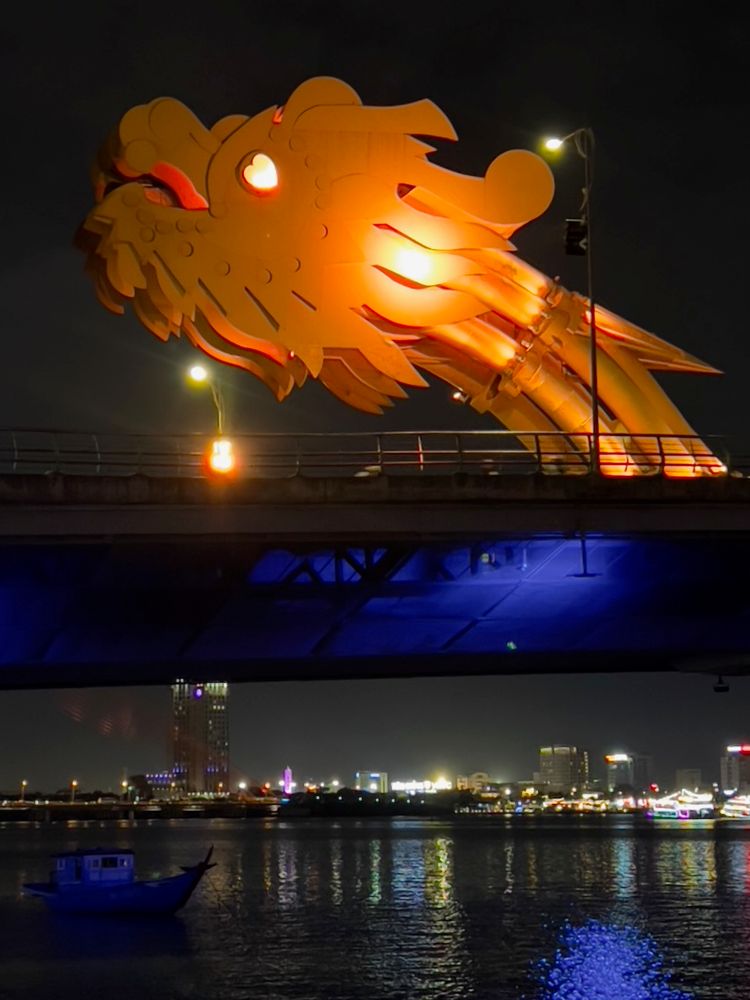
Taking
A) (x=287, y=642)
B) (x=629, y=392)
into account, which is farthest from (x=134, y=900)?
(x=629, y=392)

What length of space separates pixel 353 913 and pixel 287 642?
17.8 metres

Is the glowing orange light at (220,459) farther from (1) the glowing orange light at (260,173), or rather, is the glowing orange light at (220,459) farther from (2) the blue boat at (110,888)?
(2) the blue boat at (110,888)

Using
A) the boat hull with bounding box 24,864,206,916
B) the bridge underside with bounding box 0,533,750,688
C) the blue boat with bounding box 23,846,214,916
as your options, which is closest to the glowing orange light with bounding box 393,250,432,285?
the bridge underside with bounding box 0,533,750,688

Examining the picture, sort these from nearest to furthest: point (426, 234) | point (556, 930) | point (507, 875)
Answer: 1. point (556, 930)
2. point (426, 234)
3. point (507, 875)

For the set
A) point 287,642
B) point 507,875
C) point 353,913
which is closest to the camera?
point 287,642

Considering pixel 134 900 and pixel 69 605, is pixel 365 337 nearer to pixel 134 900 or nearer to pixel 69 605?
pixel 69 605

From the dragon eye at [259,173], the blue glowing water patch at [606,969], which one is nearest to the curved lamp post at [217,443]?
the dragon eye at [259,173]

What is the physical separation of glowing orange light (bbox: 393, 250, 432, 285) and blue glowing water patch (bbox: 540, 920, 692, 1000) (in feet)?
82.6

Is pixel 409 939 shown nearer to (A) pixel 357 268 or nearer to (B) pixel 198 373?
(B) pixel 198 373

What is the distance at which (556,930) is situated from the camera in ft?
166

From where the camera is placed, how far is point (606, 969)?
39.1 metres

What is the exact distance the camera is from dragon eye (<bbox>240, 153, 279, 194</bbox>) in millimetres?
52500

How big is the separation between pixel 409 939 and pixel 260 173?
93.9ft

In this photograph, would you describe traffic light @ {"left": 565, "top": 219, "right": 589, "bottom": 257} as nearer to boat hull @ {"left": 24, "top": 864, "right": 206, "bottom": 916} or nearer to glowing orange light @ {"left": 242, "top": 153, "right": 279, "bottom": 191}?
glowing orange light @ {"left": 242, "top": 153, "right": 279, "bottom": 191}
